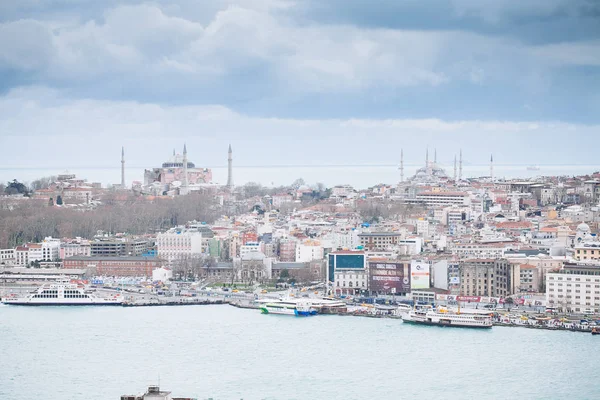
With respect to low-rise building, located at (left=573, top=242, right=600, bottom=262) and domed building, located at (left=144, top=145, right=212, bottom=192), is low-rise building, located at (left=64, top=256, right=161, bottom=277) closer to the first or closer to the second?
low-rise building, located at (left=573, top=242, right=600, bottom=262)

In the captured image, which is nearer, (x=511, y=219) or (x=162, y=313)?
(x=162, y=313)

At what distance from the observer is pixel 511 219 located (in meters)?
30.3

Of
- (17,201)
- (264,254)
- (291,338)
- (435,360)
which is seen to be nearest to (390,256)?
(264,254)

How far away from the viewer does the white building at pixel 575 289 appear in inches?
709

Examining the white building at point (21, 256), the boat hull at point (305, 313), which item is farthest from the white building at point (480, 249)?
the white building at point (21, 256)

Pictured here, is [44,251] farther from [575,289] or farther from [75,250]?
[575,289]

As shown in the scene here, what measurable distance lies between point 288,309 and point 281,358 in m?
3.94

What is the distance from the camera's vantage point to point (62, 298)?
2008 cm

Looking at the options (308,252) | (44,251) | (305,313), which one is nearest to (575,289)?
(305,313)

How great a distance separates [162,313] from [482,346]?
5.04 meters

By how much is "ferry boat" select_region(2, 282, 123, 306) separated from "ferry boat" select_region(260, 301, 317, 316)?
8.08ft

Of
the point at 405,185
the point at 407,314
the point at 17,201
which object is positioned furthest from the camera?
the point at 405,185

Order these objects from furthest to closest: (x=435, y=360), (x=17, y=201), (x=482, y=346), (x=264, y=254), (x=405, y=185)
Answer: (x=405, y=185) < (x=17, y=201) < (x=264, y=254) < (x=482, y=346) < (x=435, y=360)

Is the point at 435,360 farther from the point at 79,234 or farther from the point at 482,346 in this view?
the point at 79,234
